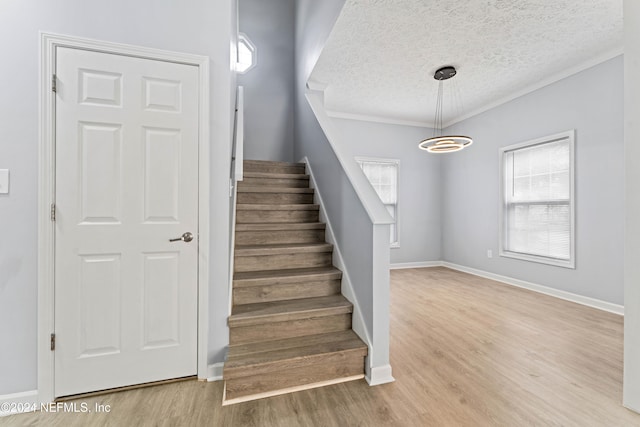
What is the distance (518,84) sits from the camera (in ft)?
12.9

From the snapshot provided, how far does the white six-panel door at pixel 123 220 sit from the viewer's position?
170 centimetres

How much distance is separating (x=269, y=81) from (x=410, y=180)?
3.20 metres

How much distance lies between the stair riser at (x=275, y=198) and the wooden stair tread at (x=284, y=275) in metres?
1.08

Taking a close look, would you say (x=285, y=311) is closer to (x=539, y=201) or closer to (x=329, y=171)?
(x=329, y=171)

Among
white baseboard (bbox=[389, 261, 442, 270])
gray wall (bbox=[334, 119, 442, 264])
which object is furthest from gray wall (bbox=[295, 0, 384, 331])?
white baseboard (bbox=[389, 261, 442, 270])

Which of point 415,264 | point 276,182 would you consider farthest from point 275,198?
point 415,264

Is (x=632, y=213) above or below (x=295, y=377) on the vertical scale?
above

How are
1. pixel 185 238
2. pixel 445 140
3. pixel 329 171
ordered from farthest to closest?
pixel 445 140 < pixel 329 171 < pixel 185 238

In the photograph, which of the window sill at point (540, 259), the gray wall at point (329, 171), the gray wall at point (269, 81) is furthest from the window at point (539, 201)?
the gray wall at point (269, 81)

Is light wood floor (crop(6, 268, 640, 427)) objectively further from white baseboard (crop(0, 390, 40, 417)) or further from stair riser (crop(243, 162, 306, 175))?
stair riser (crop(243, 162, 306, 175))

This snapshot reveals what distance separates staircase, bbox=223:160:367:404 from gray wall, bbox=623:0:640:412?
1522mm

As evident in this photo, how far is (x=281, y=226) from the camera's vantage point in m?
2.91

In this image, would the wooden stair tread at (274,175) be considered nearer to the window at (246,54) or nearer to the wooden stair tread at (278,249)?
the wooden stair tread at (278,249)

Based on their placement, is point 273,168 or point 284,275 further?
point 273,168
